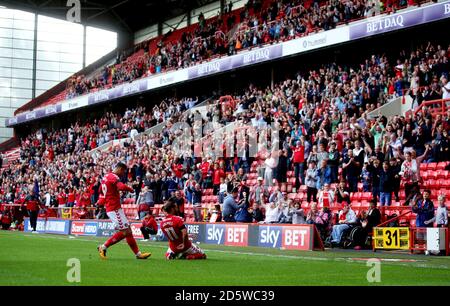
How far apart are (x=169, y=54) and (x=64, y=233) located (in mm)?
16330

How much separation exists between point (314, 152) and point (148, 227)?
680 cm

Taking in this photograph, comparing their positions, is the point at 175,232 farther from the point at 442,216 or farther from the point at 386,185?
the point at 386,185

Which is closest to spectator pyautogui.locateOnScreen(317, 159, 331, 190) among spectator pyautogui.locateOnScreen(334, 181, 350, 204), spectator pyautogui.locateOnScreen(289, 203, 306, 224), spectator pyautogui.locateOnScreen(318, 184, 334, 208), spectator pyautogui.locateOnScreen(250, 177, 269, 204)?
spectator pyautogui.locateOnScreen(318, 184, 334, 208)

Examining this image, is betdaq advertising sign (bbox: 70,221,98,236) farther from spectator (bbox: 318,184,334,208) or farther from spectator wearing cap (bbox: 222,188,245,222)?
spectator (bbox: 318,184,334,208)

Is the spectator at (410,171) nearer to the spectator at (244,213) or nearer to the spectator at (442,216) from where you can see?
the spectator at (442,216)

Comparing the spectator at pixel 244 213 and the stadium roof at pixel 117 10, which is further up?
the stadium roof at pixel 117 10

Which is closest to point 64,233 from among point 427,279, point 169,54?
point 169,54

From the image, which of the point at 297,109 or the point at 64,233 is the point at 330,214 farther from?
the point at 64,233

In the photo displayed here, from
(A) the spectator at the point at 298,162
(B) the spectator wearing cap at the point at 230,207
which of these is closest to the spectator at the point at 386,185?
(A) the spectator at the point at 298,162

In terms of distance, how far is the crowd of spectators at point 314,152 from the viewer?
2138cm

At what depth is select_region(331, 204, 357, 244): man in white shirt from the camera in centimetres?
2011

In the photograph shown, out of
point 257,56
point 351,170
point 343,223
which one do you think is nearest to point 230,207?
point 351,170

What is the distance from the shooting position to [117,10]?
5838 centimetres

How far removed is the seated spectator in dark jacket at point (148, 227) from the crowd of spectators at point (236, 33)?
13.1m
